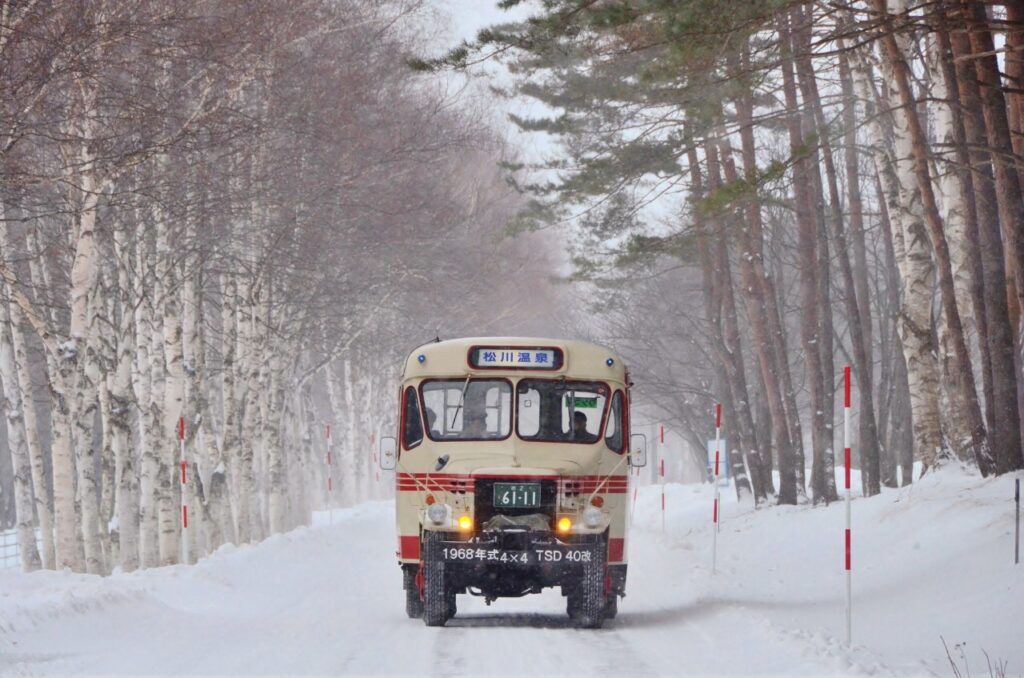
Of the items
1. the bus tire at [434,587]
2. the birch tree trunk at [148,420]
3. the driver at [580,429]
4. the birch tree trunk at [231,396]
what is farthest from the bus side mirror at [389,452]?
the birch tree trunk at [231,396]

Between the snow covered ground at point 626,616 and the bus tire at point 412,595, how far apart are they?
0.20m

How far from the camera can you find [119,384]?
21.5 metres

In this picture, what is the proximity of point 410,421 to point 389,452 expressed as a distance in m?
0.45

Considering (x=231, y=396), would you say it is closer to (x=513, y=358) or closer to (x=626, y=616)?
(x=626, y=616)

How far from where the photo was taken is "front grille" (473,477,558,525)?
13398mm

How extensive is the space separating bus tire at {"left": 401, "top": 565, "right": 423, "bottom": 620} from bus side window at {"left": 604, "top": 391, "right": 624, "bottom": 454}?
2288 mm

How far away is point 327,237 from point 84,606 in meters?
19.6

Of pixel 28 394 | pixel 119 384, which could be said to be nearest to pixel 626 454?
pixel 119 384

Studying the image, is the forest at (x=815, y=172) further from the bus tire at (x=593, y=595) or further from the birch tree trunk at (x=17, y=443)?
the birch tree trunk at (x=17, y=443)

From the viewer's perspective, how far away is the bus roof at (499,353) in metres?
14.1

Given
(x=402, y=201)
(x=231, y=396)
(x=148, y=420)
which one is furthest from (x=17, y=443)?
(x=402, y=201)

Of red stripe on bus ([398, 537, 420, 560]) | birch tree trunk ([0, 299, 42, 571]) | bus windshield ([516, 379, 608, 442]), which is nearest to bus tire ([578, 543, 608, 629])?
bus windshield ([516, 379, 608, 442])

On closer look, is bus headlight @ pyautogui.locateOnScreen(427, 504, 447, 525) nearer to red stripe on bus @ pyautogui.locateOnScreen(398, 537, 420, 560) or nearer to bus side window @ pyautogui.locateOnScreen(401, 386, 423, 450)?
red stripe on bus @ pyautogui.locateOnScreen(398, 537, 420, 560)

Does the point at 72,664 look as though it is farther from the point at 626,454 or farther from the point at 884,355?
the point at 884,355
